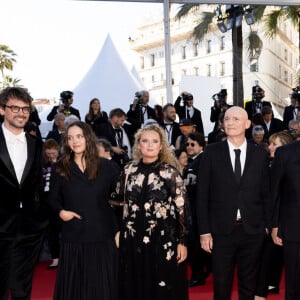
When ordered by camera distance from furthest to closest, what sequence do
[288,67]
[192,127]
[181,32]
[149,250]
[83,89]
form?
[288,67] < [181,32] < [83,89] < [192,127] < [149,250]

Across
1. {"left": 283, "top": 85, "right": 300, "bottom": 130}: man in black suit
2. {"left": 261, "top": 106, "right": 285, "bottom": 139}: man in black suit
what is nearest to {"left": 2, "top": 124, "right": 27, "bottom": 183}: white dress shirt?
{"left": 261, "top": 106, "right": 285, "bottom": 139}: man in black suit

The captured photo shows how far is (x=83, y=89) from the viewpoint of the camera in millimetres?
11547

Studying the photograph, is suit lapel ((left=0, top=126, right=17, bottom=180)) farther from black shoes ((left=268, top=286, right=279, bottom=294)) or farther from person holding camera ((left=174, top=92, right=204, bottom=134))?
person holding camera ((left=174, top=92, right=204, bottom=134))

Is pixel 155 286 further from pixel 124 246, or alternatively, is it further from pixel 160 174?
pixel 160 174

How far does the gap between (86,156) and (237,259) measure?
1.35m

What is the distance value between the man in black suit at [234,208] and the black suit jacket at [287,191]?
140 millimetres

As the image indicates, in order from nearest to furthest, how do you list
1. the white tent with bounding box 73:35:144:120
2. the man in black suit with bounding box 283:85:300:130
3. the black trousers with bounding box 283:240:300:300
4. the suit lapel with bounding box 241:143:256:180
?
the black trousers with bounding box 283:240:300:300
the suit lapel with bounding box 241:143:256:180
the man in black suit with bounding box 283:85:300:130
the white tent with bounding box 73:35:144:120

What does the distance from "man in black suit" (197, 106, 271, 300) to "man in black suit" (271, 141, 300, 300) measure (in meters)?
0.14

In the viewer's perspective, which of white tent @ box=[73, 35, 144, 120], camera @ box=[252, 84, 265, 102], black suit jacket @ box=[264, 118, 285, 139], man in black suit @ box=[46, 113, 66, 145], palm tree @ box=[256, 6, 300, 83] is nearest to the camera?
man in black suit @ box=[46, 113, 66, 145]

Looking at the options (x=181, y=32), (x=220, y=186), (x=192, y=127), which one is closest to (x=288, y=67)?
(x=181, y=32)

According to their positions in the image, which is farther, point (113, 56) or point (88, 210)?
point (113, 56)

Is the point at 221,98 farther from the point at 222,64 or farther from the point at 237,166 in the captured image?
the point at 222,64

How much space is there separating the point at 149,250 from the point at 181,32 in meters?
11.7

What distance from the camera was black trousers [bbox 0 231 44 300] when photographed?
11.1 ft
